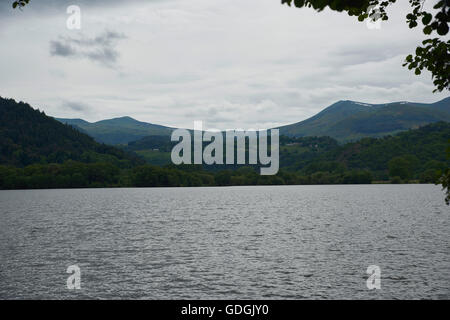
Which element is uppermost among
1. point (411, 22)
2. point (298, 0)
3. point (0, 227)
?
point (411, 22)

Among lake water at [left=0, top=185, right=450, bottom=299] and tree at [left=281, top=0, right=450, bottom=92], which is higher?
tree at [left=281, top=0, right=450, bottom=92]

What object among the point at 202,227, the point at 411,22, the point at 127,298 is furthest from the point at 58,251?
the point at 411,22

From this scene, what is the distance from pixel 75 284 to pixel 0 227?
70478mm

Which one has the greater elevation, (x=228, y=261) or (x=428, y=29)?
(x=428, y=29)

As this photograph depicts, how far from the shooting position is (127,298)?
3938 cm

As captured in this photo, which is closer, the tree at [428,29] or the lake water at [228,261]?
the tree at [428,29]

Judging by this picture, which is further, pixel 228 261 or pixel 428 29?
pixel 228 261

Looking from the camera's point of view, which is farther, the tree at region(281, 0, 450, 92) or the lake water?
the lake water

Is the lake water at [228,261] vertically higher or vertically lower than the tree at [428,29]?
lower

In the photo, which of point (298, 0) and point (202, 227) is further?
point (202, 227)
